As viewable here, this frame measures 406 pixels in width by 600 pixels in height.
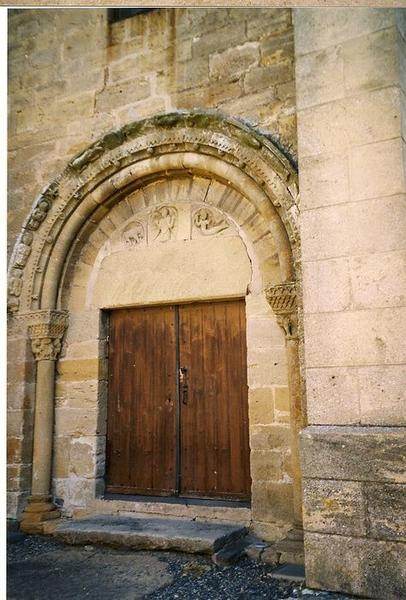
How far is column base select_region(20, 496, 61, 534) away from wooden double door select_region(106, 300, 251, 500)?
1.66 ft

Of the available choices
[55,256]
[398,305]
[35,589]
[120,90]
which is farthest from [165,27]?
[35,589]

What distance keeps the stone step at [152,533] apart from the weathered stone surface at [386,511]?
146cm

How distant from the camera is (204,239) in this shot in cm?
464

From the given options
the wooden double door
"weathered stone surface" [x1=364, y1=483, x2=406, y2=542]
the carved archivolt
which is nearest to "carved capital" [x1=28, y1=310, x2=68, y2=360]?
the carved archivolt

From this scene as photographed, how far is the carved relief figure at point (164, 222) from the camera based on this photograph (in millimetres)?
4824

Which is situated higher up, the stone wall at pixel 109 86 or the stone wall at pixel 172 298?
the stone wall at pixel 109 86

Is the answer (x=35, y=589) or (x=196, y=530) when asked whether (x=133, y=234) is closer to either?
(x=196, y=530)

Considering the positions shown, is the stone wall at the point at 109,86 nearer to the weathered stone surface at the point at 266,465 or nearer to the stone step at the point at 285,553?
the weathered stone surface at the point at 266,465

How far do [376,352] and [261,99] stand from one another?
2.50 meters

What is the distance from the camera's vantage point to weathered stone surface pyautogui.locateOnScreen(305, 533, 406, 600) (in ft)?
8.00

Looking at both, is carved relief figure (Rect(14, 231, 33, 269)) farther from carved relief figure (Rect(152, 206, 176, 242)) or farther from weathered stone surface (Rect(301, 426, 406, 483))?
weathered stone surface (Rect(301, 426, 406, 483))

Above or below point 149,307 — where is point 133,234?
above

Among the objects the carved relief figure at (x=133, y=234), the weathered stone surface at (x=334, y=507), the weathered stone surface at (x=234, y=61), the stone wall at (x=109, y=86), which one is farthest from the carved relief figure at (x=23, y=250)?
the weathered stone surface at (x=334, y=507)

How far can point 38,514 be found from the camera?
4531 millimetres
